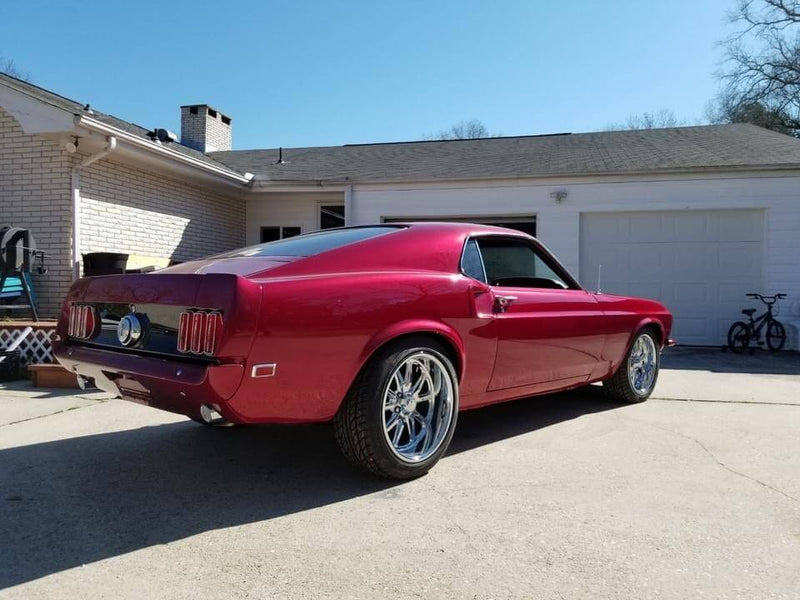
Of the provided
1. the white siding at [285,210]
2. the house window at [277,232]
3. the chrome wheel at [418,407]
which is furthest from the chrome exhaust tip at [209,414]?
the house window at [277,232]

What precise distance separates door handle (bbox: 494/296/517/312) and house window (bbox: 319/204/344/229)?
918 cm

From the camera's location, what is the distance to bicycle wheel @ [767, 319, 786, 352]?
9906 millimetres

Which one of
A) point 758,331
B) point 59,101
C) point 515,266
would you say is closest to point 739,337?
point 758,331

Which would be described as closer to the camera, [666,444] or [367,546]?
[367,546]

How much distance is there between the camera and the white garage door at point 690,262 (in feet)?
34.0

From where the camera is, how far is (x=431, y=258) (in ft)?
11.6

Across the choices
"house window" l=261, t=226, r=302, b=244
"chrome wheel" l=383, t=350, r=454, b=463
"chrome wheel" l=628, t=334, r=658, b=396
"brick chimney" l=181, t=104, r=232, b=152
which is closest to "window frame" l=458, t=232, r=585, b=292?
"chrome wheel" l=383, t=350, r=454, b=463

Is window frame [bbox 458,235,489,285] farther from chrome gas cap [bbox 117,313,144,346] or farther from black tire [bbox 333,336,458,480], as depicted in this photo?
chrome gas cap [bbox 117,313,144,346]

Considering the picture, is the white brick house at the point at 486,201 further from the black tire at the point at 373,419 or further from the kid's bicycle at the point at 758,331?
the black tire at the point at 373,419

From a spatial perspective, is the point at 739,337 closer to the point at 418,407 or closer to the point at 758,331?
the point at 758,331

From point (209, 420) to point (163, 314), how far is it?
0.59 meters

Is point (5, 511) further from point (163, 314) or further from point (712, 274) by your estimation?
point (712, 274)

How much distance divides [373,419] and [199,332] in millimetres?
956

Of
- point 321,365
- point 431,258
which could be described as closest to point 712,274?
point 431,258
